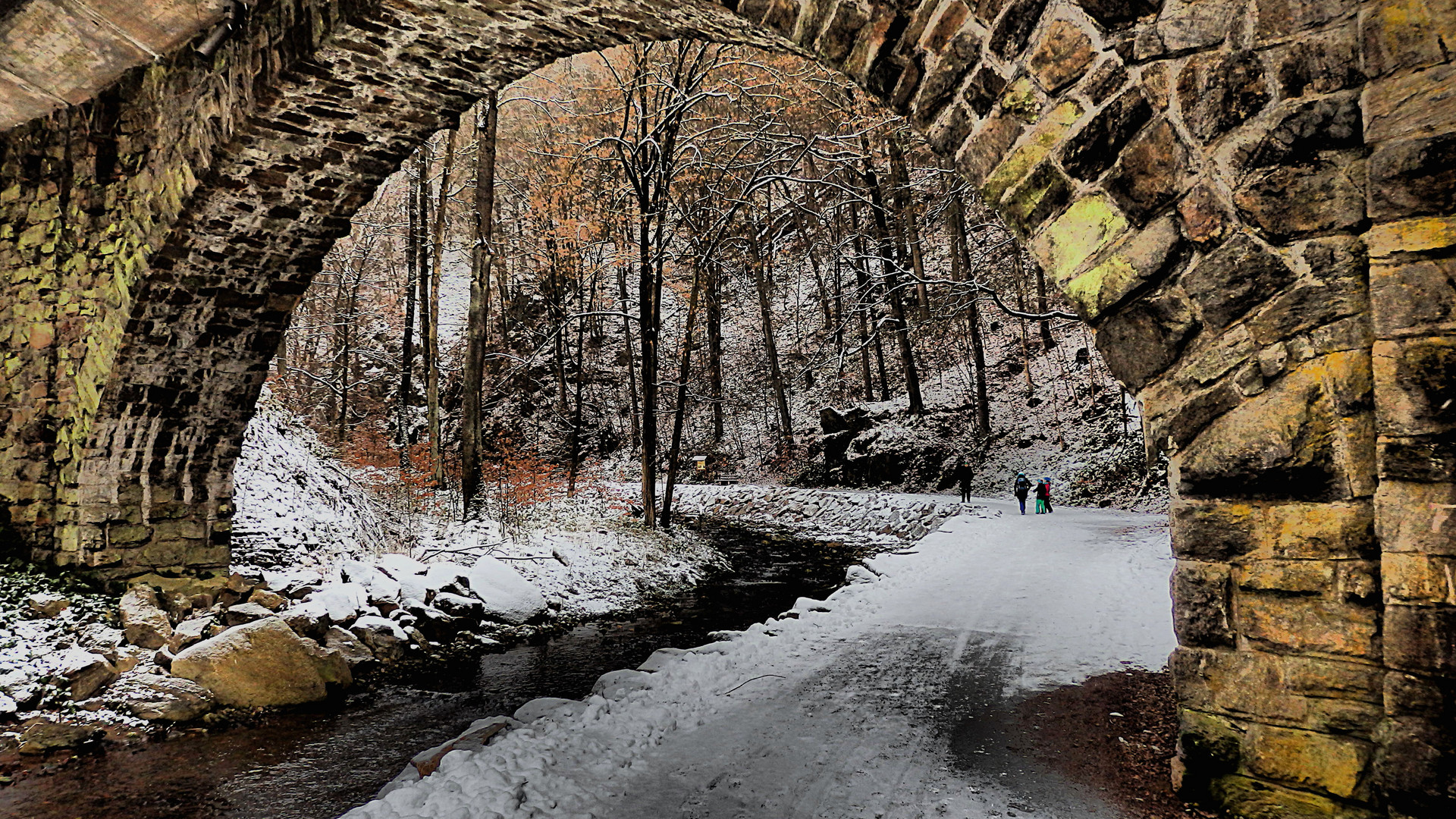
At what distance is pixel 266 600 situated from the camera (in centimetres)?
656

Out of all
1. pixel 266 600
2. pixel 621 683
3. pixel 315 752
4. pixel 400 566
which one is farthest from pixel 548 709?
pixel 400 566

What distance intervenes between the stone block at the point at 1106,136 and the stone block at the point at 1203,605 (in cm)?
148

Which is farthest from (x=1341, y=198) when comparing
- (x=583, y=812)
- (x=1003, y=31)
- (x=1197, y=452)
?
(x=583, y=812)

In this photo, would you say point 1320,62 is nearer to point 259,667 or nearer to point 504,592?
point 259,667

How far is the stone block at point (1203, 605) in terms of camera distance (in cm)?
257

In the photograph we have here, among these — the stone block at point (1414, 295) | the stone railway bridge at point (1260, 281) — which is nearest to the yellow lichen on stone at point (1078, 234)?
the stone railway bridge at point (1260, 281)

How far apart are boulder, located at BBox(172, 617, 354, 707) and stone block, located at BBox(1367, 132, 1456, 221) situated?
6831 millimetres

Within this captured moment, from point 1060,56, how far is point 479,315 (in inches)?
402

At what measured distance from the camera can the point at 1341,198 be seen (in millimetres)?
2328

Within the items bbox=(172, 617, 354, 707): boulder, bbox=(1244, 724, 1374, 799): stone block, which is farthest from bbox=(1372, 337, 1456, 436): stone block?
bbox=(172, 617, 354, 707): boulder

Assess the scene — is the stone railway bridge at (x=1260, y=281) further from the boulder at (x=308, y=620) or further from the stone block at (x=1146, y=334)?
the boulder at (x=308, y=620)

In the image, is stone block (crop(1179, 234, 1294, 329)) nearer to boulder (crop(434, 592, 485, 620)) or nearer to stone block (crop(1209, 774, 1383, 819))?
stone block (crop(1209, 774, 1383, 819))

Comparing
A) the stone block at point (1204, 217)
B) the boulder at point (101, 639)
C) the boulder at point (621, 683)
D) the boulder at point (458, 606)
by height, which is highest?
the stone block at point (1204, 217)

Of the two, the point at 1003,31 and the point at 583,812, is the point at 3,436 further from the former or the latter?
the point at 1003,31
